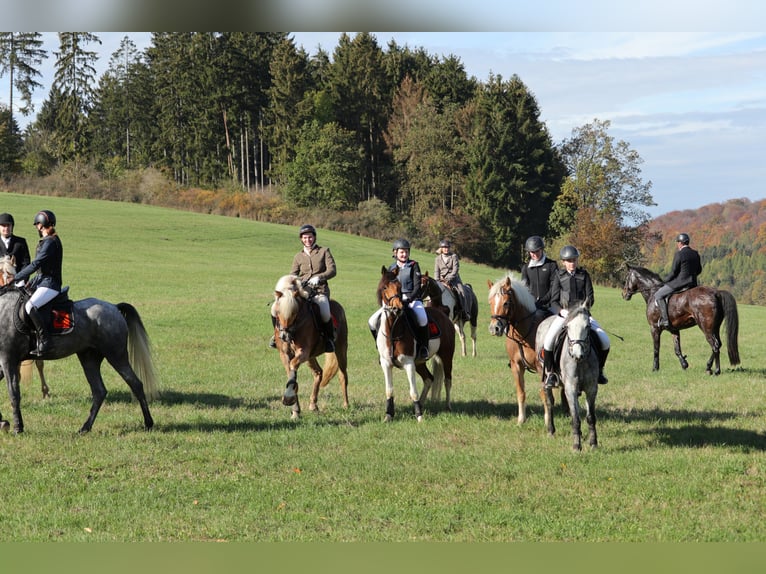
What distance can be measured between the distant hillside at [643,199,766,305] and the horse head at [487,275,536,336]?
7264 cm

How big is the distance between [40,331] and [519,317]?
6.67 m

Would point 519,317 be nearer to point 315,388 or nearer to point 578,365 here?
point 578,365

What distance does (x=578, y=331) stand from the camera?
30.3 ft

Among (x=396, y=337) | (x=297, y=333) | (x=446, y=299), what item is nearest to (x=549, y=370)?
(x=396, y=337)

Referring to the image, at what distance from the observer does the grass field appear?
675 centimetres

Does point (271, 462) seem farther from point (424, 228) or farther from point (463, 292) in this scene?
point (424, 228)

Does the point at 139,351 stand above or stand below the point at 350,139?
below

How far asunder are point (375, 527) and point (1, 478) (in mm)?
4253

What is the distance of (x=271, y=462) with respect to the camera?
893cm

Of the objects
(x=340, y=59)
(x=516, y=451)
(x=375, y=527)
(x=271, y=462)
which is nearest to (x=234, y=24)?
(x=375, y=527)

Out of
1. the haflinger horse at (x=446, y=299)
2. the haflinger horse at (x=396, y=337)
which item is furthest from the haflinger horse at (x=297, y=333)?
the haflinger horse at (x=446, y=299)

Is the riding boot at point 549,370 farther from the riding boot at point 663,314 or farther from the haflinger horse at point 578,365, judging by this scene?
the riding boot at point 663,314

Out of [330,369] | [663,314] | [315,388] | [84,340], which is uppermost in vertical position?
[84,340]

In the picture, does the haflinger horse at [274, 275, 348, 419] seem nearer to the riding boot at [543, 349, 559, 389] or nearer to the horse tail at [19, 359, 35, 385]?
the riding boot at [543, 349, 559, 389]
